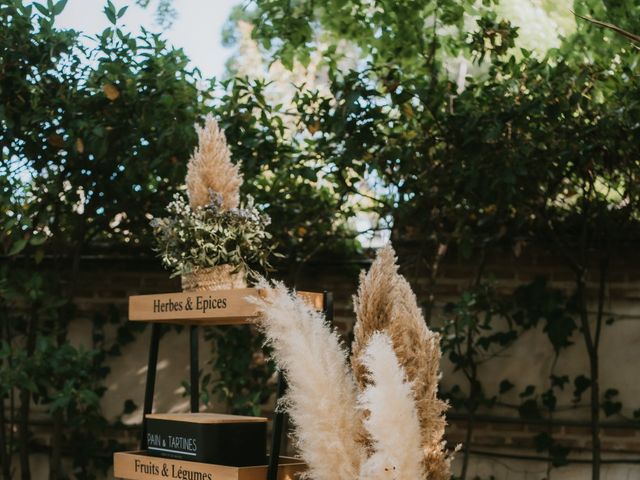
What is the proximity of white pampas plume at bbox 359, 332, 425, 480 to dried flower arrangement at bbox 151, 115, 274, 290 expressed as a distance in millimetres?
1000

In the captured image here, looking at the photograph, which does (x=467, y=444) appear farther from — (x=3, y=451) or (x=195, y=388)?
(x=3, y=451)

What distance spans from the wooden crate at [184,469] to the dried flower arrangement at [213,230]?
519 mm

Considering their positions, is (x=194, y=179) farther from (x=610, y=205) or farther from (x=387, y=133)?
(x=610, y=205)

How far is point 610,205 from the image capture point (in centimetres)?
438

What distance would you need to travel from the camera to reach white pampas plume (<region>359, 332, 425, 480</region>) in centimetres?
186

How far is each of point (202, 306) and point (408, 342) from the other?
3.00 feet

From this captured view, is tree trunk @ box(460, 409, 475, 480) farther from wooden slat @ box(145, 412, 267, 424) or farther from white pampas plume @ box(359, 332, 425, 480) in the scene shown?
white pampas plume @ box(359, 332, 425, 480)

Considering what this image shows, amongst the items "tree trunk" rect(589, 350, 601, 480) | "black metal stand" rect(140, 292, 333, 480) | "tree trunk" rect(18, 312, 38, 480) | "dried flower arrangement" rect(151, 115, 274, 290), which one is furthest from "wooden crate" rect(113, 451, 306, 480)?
"tree trunk" rect(18, 312, 38, 480)

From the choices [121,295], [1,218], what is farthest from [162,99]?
[121,295]

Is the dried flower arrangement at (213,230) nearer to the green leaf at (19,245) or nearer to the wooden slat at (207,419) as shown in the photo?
the wooden slat at (207,419)

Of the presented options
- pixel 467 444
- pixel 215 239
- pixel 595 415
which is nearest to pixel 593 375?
pixel 595 415

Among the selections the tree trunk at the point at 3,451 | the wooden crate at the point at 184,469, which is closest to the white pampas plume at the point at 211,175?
the wooden crate at the point at 184,469

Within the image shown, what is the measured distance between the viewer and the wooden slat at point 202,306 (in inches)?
102

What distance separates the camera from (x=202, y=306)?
2736 mm
